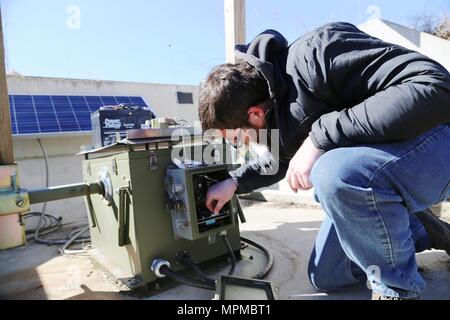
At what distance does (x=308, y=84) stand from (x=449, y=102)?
330 millimetres

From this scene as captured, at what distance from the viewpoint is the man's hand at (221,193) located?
131 cm

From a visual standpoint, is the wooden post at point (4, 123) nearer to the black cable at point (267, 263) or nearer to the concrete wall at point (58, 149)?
the black cable at point (267, 263)

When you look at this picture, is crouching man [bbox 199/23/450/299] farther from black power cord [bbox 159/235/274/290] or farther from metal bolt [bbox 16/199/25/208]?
metal bolt [bbox 16/199/25/208]

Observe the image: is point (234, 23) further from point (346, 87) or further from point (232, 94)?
point (346, 87)

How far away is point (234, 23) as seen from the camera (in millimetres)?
1968

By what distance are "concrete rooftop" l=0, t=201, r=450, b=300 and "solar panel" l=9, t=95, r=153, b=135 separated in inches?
46.1

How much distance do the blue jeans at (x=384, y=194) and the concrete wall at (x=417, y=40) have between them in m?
3.00

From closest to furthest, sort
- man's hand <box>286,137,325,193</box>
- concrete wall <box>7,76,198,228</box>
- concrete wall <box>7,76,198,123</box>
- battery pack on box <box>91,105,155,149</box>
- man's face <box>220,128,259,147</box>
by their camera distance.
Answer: man's hand <box>286,137,325,193</box> < man's face <box>220,128,259,147</box> < battery pack on box <box>91,105,155,149</box> < concrete wall <box>7,76,198,228</box> < concrete wall <box>7,76,198,123</box>

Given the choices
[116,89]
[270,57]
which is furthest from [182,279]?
[116,89]

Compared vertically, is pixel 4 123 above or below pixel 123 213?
above

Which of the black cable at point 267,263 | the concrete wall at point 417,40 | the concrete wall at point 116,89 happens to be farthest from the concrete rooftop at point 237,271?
the concrete wall at point 417,40

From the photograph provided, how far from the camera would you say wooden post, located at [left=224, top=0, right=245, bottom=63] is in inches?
77.1

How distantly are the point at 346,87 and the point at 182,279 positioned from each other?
91 cm

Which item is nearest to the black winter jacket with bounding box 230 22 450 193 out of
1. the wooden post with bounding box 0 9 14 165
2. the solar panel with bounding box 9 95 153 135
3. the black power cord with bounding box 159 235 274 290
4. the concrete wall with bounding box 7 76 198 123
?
the black power cord with bounding box 159 235 274 290
